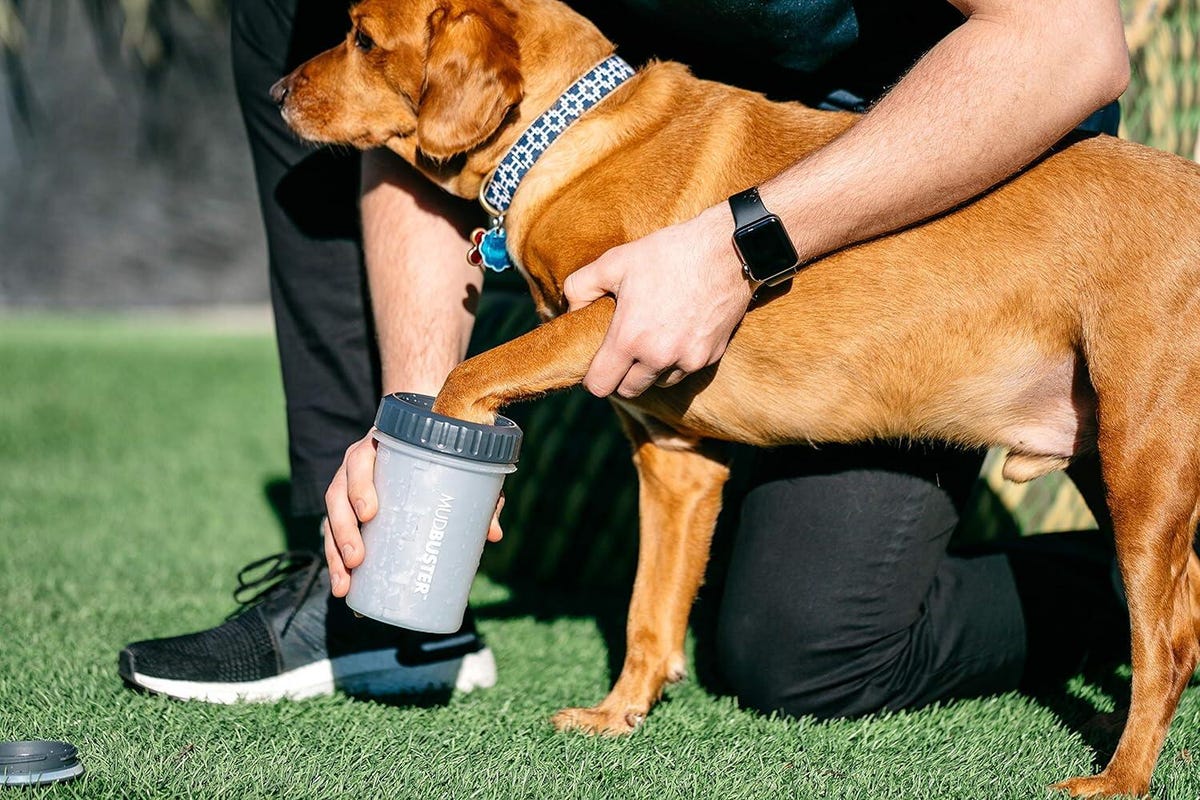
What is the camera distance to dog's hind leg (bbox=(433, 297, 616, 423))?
2094mm

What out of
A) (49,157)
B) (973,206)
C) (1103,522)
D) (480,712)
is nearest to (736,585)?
(480,712)

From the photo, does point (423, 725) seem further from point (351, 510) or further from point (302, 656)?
point (351, 510)

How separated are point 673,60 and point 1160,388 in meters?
1.27

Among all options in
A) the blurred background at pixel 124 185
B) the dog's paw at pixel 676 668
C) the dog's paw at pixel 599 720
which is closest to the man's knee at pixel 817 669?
the dog's paw at pixel 676 668

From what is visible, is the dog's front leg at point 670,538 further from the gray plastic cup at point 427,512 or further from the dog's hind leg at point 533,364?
the gray plastic cup at point 427,512

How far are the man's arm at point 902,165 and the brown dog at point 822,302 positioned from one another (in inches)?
3.8

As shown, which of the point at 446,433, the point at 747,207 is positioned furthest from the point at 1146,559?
the point at 446,433

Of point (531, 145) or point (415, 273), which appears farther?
point (415, 273)

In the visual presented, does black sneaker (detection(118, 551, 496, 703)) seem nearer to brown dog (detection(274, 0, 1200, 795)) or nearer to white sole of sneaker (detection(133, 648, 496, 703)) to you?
white sole of sneaker (detection(133, 648, 496, 703))

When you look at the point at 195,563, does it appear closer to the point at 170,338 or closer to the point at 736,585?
the point at 736,585

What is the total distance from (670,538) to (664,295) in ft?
2.52

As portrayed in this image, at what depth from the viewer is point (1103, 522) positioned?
Result: 271 cm

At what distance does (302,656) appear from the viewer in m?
2.58

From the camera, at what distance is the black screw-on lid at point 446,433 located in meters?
1.86
